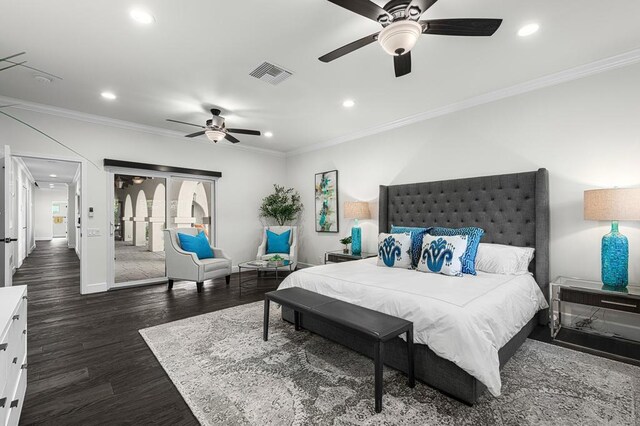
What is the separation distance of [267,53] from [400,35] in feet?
4.70

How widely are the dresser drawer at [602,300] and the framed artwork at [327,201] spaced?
381 centimetres

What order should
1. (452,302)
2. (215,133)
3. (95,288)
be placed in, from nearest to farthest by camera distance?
(452,302), (215,133), (95,288)

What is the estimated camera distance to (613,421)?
1.75m

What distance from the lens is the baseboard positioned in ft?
15.1

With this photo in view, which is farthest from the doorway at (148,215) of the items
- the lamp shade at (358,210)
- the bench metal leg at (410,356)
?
the bench metal leg at (410,356)

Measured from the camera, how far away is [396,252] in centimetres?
346

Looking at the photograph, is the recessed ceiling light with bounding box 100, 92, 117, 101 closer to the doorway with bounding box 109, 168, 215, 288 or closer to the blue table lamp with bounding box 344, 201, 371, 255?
the doorway with bounding box 109, 168, 215, 288

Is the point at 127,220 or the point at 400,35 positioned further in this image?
the point at 127,220

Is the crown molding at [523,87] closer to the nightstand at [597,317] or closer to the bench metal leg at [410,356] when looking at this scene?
the nightstand at [597,317]

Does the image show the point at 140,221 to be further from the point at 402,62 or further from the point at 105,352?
the point at 402,62

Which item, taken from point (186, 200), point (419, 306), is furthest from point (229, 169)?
point (419, 306)

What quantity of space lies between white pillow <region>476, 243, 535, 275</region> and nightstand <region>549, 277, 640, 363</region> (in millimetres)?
317

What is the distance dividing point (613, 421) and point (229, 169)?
6283mm

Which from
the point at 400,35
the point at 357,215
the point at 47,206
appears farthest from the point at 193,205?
the point at 47,206
